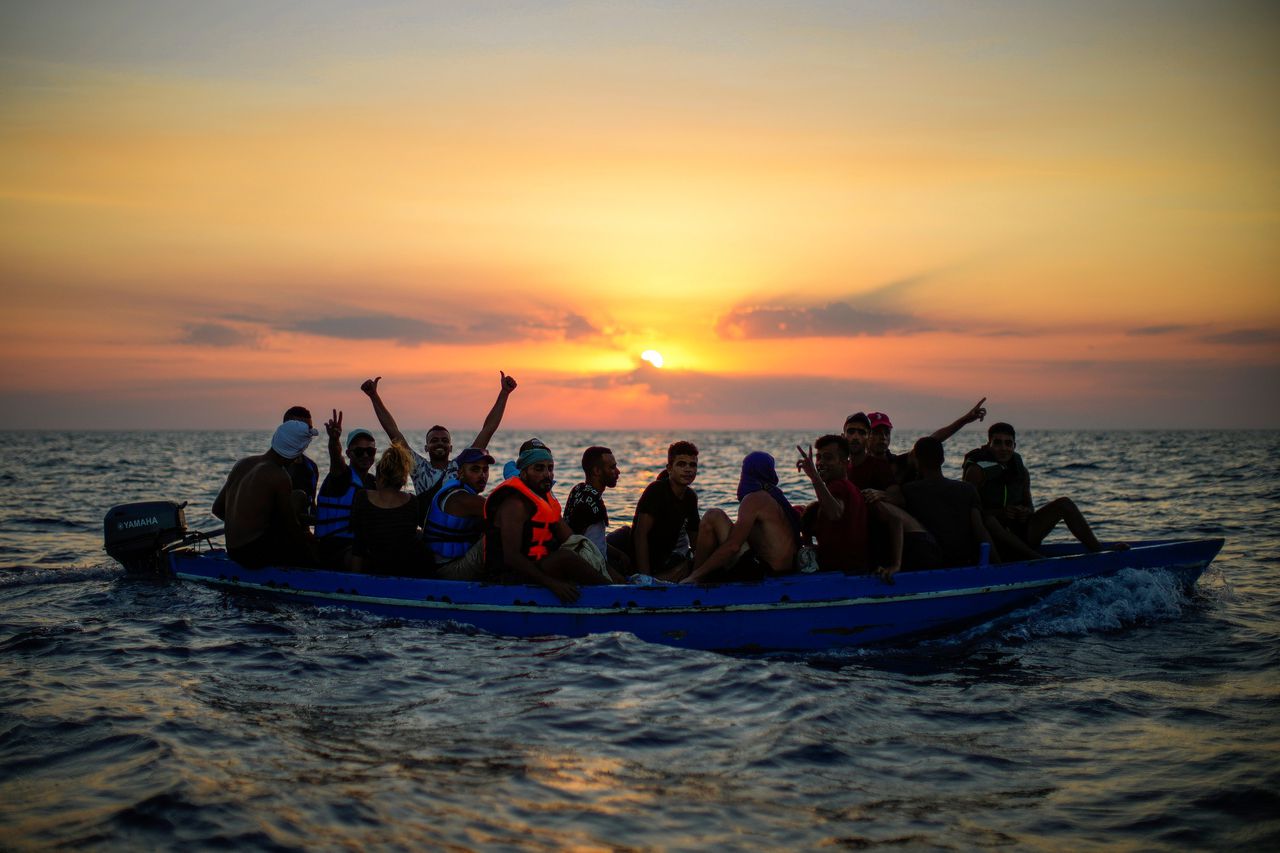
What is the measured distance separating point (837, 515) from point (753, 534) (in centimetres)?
86

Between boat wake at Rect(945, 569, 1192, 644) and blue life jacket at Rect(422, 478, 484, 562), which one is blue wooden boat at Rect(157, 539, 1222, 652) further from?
blue life jacket at Rect(422, 478, 484, 562)

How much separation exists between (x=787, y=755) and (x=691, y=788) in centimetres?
92

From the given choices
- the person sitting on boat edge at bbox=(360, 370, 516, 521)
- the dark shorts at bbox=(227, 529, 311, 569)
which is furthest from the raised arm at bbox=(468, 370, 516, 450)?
the dark shorts at bbox=(227, 529, 311, 569)

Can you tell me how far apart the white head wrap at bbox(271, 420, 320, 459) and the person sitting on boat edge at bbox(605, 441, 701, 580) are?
415 cm

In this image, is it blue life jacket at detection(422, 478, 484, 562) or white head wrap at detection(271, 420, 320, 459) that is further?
white head wrap at detection(271, 420, 320, 459)

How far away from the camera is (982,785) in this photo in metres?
5.86

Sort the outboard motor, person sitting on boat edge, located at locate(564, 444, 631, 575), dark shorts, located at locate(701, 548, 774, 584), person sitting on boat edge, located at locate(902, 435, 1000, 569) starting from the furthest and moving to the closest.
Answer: the outboard motor, person sitting on boat edge, located at locate(902, 435, 1000, 569), person sitting on boat edge, located at locate(564, 444, 631, 575), dark shorts, located at locate(701, 548, 774, 584)

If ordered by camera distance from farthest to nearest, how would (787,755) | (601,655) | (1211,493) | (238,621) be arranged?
(1211,493)
(238,621)
(601,655)
(787,755)

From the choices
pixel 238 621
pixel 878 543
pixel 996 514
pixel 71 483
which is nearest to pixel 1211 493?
pixel 996 514

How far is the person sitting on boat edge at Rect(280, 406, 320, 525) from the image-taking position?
37.7 ft

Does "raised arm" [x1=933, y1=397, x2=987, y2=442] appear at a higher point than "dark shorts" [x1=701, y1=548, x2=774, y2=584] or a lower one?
higher

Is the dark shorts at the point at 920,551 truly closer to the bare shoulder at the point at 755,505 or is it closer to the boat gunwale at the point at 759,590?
the boat gunwale at the point at 759,590

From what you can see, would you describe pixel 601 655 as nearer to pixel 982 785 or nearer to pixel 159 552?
pixel 982 785

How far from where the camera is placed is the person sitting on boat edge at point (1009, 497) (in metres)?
10.7
